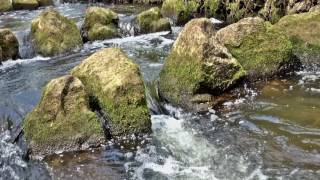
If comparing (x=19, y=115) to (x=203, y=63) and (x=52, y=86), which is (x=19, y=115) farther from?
(x=203, y=63)

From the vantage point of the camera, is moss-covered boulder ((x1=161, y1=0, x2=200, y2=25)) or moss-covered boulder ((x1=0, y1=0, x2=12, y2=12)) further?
moss-covered boulder ((x1=0, y1=0, x2=12, y2=12))

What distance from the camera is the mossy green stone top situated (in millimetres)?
13906

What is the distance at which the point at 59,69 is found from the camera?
1506 centimetres

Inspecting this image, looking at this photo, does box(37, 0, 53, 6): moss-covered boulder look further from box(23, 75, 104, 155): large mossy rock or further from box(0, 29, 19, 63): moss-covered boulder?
box(23, 75, 104, 155): large mossy rock

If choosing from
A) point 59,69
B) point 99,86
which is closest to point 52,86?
point 99,86

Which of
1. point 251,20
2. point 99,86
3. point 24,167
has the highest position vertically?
point 251,20

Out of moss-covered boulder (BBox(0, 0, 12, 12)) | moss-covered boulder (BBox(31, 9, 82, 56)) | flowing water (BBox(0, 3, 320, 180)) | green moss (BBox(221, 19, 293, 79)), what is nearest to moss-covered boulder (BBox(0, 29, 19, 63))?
moss-covered boulder (BBox(31, 9, 82, 56))

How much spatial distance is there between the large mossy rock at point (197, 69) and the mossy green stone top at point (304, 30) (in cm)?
258

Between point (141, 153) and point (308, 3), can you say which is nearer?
point (141, 153)

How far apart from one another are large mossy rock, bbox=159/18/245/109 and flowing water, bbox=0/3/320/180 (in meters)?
0.42

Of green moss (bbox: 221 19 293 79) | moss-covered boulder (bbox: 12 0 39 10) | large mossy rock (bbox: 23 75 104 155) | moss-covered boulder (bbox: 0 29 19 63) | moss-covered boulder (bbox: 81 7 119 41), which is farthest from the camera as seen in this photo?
moss-covered boulder (bbox: 12 0 39 10)

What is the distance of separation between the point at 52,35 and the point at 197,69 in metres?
7.32

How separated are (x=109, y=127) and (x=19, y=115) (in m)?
2.62

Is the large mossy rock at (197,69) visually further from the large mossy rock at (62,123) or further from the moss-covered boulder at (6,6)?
the moss-covered boulder at (6,6)
